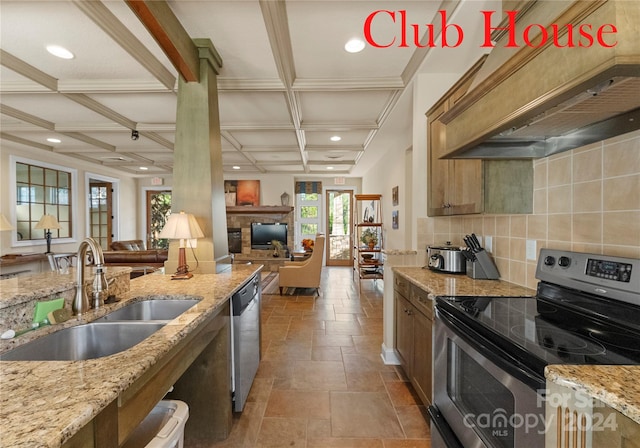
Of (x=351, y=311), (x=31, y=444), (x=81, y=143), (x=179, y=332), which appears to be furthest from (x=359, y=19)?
(x=81, y=143)

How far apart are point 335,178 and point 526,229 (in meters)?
6.65

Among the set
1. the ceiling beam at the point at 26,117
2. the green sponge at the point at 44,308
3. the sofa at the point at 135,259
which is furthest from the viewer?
the sofa at the point at 135,259

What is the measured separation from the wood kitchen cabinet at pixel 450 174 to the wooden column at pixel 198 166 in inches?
74.0

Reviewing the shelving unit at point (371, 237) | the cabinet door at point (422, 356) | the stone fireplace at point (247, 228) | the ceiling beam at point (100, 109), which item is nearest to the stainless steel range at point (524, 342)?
the cabinet door at point (422, 356)

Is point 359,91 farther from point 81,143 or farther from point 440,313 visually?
point 81,143

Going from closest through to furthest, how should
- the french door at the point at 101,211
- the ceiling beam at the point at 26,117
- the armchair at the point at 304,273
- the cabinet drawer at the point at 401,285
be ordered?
the cabinet drawer at the point at 401,285
the ceiling beam at the point at 26,117
the armchair at the point at 304,273
the french door at the point at 101,211

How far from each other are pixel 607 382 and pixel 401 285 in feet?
5.45

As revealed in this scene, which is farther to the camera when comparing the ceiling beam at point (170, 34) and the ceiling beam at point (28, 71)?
the ceiling beam at point (28, 71)

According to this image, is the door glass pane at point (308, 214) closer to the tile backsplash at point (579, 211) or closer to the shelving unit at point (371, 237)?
the shelving unit at point (371, 237)

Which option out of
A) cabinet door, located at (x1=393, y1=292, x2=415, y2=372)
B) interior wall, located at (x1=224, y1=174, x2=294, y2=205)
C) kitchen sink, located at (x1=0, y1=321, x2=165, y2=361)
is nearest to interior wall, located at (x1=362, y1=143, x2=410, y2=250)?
cabinet door, located at (x1=393, y1=292, x2=415, y2=372)

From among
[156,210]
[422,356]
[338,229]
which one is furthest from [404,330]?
[156,210]

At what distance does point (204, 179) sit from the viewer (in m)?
2.43

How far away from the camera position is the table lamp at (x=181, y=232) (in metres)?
2.11

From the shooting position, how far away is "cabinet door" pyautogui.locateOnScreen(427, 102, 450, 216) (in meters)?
2.25
